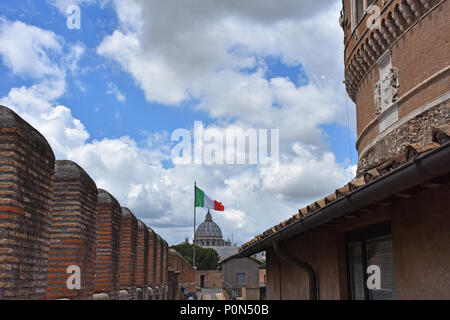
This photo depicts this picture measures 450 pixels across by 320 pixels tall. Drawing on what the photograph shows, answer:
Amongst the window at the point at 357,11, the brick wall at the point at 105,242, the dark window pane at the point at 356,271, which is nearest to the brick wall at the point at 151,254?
the brick wall at the point at 105,242

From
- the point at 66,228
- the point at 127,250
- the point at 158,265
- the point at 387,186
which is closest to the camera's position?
the point at 387,186

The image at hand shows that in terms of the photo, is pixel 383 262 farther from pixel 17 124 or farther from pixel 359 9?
pixel 359 9

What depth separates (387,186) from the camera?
12.4 ft

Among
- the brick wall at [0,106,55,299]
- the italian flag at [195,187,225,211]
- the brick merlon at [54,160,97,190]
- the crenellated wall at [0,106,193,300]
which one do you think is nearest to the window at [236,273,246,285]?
the italian flag at [195,187,225,211]

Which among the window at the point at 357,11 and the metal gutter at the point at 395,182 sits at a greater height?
the window at the point at 357,11

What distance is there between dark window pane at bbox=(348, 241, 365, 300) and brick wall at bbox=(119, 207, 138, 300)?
511cm

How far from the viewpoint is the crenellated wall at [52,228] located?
15.4 ft

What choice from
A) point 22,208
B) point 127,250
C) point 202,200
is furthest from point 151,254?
point 202,200

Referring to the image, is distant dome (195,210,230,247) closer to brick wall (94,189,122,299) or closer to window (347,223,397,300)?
brick wall (94,189,122,299)

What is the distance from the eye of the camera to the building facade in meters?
4.25

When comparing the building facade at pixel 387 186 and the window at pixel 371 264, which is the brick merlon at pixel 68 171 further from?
the window at pixel 371 264

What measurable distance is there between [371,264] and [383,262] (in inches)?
14.1
